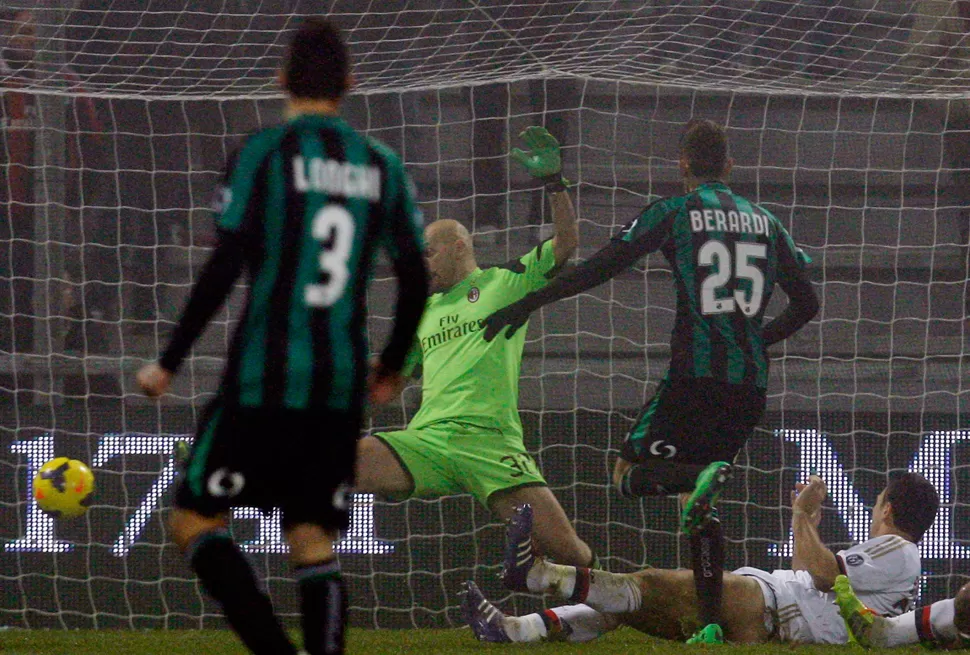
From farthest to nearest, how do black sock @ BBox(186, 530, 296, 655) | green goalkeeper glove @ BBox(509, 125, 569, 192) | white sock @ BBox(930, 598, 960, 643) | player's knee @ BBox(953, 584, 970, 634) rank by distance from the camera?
green goalkeeper glove @ BBox(509, 125, 569, 192) < white sock @ BBox(930, 598, 960, 643) < player's knee @ BBox(953, 584, 970, 634) < black sock @ BBox(186, 530, 296, 655)

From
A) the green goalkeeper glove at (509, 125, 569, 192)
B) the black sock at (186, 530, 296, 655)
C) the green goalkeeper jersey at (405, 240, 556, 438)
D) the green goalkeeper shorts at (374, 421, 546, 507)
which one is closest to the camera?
the black sock at (186, 530, 296, 655)

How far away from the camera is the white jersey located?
16.4 feet

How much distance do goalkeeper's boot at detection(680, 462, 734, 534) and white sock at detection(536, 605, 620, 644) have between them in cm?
68


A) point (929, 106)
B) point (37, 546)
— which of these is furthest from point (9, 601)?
point (929, 106)

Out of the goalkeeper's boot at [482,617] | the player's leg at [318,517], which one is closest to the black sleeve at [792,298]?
the goalkeeper's boot at [482,617]

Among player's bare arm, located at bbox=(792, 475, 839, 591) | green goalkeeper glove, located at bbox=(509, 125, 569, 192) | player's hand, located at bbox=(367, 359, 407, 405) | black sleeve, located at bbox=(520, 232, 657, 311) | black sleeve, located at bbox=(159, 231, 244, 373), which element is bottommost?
player's bare arm, located at bbox=(792, 475, 839, 591)

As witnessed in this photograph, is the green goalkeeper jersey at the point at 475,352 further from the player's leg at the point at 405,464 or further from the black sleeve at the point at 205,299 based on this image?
the black sleeve at the point at 205,299

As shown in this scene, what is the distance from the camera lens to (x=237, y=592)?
2795 millimetres

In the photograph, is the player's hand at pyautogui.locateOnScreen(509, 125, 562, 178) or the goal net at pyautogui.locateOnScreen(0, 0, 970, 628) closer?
the player's hand at pyautogui.locateOnScreen(509, 125, 562, 178)

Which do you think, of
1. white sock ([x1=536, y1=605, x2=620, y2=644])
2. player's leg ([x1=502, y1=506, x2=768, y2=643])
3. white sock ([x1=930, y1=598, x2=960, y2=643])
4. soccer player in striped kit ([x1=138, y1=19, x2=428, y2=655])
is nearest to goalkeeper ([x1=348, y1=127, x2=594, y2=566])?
white sock ([x1=536, y1=605, x2=620, y2=644])

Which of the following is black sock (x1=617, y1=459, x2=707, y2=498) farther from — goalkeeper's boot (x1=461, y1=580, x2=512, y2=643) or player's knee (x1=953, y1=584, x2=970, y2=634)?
player's knee (x1=953, y1=584, x2=970, y2=634)

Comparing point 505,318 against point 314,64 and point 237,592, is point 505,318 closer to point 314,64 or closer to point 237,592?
point 314,64

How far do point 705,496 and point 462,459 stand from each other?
104 centimetres

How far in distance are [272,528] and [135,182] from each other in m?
2.27
